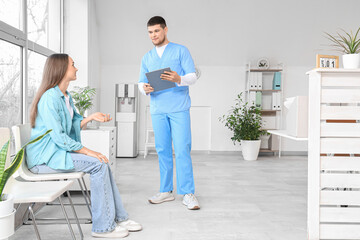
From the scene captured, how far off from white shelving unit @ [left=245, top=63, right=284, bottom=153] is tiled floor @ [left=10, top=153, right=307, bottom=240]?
1367 millimetres

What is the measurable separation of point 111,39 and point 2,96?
11.5 ft

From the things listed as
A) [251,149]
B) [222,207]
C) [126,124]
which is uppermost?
[126,124]

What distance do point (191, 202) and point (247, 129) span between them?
3050 millimetres

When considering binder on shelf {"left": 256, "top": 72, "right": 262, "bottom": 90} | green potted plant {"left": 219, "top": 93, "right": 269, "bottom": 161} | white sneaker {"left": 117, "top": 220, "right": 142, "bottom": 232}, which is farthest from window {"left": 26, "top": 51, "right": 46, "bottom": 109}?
binder on shelf {"left": 256, "top": 72, "right": 262, "bottom": 90}

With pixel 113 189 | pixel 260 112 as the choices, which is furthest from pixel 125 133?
pixel 113 189

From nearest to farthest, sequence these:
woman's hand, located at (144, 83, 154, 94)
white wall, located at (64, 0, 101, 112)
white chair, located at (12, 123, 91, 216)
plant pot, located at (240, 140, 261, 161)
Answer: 1. white chair, located at (12, 123, 91, 216)
2. woman's hand, located at (144, 83, 154, 94)
3. white wall, located at (64, 0, 101, 112)
4. plant pot, located at (240, 140, 261, 161)

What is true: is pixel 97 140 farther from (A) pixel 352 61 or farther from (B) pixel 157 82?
(A) pixel 352 61

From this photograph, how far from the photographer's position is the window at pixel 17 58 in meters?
2.60

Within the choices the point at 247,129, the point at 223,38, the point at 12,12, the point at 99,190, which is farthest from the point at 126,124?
the point at 99,190

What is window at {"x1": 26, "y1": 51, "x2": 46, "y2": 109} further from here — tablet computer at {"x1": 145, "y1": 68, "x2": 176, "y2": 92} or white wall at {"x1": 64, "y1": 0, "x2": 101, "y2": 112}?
tablet computer at {"x1": 145, "y1": 68, "x2": 176, "y2": 92}

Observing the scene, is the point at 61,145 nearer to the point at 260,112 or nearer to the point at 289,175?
the point at 289,175

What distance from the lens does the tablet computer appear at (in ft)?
8.83

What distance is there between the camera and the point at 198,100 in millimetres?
6180

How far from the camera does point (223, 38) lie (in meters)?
5.92
